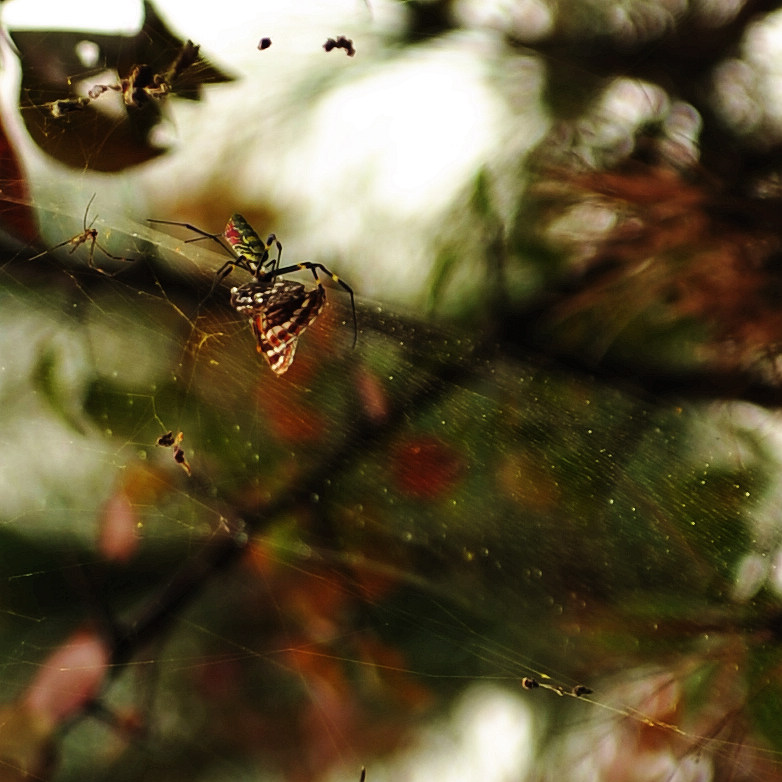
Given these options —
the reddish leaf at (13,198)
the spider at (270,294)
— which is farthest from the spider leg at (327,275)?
the reddish leaf at (13,198)

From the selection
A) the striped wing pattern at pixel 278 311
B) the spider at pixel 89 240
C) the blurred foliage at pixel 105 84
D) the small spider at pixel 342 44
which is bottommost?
the striped wing pattern at pixel 278 311

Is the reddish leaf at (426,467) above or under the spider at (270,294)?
under

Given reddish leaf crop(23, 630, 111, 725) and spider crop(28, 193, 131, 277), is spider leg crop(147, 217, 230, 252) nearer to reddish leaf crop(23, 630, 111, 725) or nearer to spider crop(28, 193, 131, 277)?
spider crop(28, 193, 131, 277)

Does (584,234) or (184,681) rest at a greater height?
(584,234)

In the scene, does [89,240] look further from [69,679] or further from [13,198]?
[69,679]

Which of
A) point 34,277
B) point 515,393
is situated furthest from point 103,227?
point 515,393

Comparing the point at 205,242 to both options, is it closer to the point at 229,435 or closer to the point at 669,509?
the point at 229,435

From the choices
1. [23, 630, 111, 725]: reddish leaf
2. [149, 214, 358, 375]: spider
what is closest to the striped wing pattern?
[149, 214, 358, 375]: spider

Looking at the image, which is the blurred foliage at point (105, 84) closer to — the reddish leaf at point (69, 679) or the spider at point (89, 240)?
the spider at point (89, 240)

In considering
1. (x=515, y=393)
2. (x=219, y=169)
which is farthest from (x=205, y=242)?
(x=515, y=393)

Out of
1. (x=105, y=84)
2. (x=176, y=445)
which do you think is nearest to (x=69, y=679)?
(x=176, y=445)
